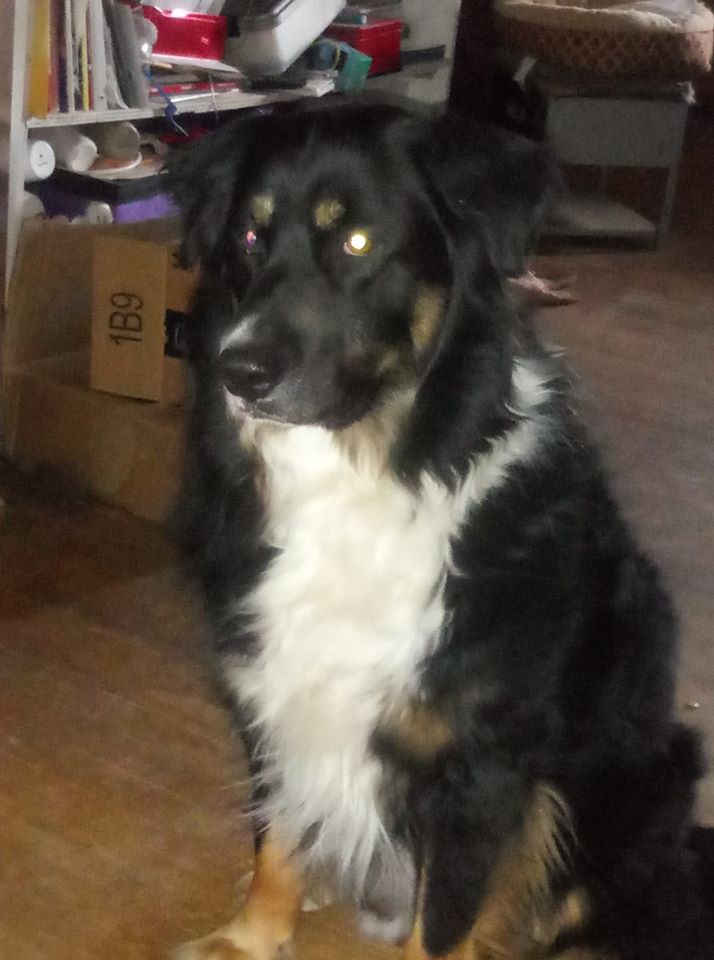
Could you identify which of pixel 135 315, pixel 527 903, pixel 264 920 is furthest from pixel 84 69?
pixel 527 903

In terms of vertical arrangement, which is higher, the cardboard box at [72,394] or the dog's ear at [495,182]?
the dog's ear at [495,182]

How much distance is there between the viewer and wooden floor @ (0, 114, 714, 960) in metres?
1.68

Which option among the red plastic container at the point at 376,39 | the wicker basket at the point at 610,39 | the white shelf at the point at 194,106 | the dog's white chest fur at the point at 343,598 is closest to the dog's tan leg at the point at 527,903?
the dog's white chest fur at the point at 343,598

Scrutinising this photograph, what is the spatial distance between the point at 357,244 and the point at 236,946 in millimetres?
948

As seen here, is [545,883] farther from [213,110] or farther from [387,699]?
[213,110]

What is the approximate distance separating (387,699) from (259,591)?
0.67 ft

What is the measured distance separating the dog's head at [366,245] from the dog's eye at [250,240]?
1 centimetres

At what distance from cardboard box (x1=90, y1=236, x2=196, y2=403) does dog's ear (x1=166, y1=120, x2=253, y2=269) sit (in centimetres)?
103

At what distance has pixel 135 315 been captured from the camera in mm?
2629

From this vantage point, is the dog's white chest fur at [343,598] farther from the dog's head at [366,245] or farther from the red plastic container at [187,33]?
the red plastic container at [187,33]

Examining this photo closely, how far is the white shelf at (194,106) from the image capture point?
8.99 ft

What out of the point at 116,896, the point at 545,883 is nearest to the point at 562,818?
the point at 545,883

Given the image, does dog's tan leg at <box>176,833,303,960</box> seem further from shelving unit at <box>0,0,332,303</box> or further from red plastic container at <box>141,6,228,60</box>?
red plastic container at <box>141,6,228,60</box>

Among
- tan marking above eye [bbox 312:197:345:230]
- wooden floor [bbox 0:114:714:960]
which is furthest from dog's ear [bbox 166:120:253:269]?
wooden floor [bbox 0:114:714:960]
